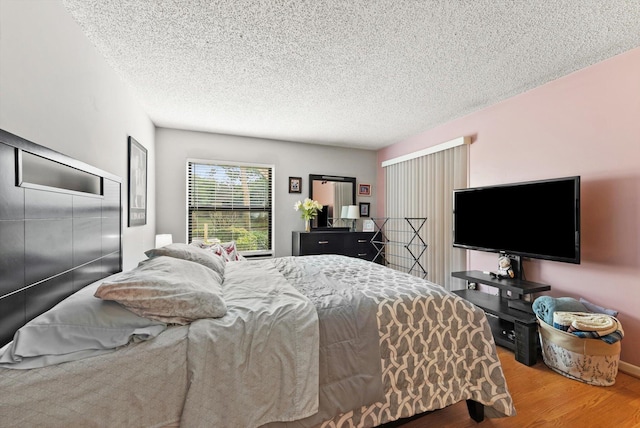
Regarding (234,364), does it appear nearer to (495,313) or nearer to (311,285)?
(311,285)

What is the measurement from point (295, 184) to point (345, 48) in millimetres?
2685

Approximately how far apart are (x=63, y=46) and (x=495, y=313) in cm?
372

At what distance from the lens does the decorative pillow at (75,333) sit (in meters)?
0.90

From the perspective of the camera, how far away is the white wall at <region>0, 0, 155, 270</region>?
1186 mm

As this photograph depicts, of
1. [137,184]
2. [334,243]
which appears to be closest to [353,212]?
[334,243]

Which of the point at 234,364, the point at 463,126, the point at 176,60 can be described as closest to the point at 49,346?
the point at 234,364

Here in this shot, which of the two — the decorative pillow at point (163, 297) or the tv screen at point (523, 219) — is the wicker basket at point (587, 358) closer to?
the tv screen at point (523, 219)

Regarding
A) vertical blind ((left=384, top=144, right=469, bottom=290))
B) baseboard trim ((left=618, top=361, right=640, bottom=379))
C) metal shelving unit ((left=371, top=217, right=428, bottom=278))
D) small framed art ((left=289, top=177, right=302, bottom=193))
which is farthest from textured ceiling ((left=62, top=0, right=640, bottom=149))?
baseboard trim ((left=618, top=361, right=640, bottom=379))

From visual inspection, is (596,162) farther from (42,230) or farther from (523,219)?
(42,230)

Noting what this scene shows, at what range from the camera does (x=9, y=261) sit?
1010 millimetres

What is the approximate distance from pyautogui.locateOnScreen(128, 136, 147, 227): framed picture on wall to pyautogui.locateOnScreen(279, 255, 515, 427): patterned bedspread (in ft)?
7.93

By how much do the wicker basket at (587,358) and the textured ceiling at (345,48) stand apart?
216 cm

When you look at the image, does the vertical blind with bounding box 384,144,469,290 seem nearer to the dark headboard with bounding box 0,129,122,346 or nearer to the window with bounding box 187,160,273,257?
the window with bounding box 187,160,273,257

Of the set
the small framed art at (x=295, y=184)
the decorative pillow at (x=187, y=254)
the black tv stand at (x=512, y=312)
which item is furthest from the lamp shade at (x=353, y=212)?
the decorative pillow at (x=187, y=254)
